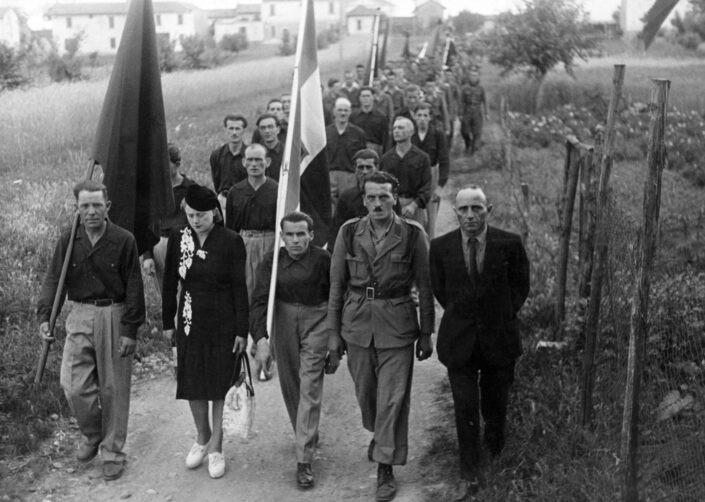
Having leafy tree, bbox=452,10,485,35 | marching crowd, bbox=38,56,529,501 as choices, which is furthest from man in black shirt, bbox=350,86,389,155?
leafy tree, bbox=452,10,485,35

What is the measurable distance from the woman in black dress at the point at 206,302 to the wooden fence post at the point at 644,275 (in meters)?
2.75

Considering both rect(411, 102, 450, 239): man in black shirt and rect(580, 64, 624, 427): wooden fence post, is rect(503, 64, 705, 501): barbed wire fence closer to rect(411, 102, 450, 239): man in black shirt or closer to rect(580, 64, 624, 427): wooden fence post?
rect(580, 64, 624, 427): wooden fence post

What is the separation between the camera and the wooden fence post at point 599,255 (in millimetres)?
5902

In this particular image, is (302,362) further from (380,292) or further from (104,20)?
(104,20)

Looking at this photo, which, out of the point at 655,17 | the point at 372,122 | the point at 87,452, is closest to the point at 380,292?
the point at 87,452

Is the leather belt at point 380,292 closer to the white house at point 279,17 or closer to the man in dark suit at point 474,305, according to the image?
the man in dark suit at point 474,305

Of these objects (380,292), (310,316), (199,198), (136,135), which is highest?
(136,135)

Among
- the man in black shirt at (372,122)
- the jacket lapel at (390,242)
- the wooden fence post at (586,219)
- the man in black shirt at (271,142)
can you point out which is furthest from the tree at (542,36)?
the jacket lapel at (390,242)

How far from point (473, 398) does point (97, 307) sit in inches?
102

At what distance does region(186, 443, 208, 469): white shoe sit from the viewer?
677cm

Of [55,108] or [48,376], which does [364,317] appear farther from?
[55,108]

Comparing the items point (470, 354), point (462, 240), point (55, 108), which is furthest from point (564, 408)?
point (55, 108)

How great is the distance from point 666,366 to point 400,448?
2022 mm

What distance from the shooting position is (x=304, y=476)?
21.1 ft
